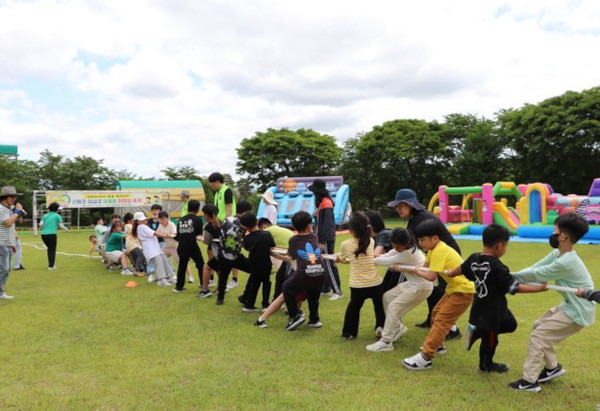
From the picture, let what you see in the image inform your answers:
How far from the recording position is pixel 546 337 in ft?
11.9

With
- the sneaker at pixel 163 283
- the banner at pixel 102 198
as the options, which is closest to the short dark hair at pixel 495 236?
the sneaker at pixel 163 283

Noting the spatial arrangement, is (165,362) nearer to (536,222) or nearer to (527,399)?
(527,399)

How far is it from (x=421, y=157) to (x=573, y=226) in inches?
1544

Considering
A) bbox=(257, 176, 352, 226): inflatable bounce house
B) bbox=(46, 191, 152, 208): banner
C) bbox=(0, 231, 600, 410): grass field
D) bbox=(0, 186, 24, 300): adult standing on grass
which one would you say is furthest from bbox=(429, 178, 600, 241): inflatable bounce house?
bbox=(46, 191, 152, 208): banner

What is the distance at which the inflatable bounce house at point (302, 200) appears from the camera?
21302 mm

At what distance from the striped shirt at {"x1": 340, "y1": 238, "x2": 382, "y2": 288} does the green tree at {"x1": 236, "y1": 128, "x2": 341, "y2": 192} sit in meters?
39.4

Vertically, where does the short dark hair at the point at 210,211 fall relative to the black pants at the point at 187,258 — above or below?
above

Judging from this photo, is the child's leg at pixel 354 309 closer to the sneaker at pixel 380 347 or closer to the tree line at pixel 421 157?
the sneaker at pixel 380 347

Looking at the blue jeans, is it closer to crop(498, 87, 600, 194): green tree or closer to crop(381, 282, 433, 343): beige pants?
crop(381, 282, 433, 343): beige pants

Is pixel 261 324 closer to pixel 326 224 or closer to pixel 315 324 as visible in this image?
pixel 315 324

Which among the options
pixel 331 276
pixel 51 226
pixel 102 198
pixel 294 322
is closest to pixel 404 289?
pixel 294 322

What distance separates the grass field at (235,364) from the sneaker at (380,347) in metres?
0.08

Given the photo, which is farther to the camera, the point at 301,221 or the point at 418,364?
the point at 301,221

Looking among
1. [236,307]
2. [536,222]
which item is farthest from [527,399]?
[536,222]
